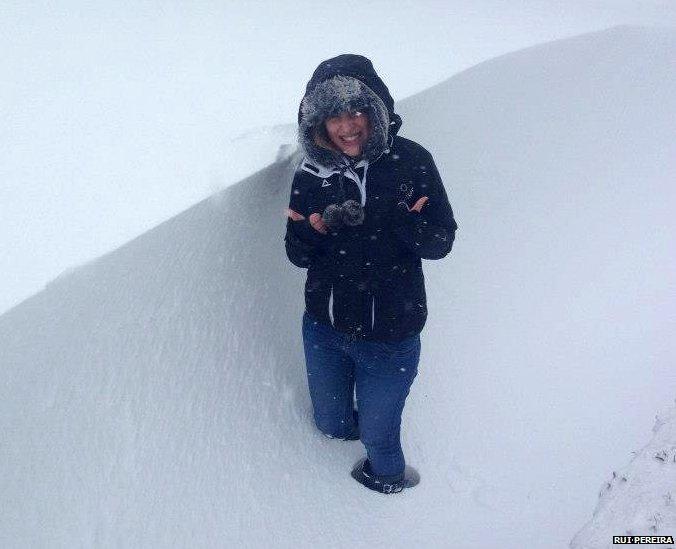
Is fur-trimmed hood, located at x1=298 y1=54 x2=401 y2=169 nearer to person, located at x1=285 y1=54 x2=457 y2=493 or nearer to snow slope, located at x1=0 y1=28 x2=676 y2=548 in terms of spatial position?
person, located at x1=285 y1=54 x2=457 y2=493

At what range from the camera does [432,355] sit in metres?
2.09

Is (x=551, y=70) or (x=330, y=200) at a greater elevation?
(x=551, y=70)

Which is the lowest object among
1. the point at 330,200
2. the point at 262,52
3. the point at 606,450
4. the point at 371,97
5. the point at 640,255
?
the point at 606,450

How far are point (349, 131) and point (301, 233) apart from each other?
0.97ft

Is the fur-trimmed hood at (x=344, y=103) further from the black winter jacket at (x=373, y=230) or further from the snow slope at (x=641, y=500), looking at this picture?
the snow slope at (x=641, y=500)

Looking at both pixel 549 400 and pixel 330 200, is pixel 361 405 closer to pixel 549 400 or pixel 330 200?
pixel 330 200

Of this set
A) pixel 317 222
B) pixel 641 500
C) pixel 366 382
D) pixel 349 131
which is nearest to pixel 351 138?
pixel 349 131

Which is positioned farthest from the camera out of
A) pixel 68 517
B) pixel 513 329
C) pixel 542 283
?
pixel 542 283

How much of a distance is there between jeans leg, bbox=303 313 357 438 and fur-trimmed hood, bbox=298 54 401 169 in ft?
1.79

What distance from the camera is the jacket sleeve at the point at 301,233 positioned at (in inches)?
51.6

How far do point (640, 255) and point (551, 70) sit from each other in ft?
3.78

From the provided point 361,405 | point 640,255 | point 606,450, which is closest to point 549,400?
point 606,450

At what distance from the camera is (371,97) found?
3.80ft

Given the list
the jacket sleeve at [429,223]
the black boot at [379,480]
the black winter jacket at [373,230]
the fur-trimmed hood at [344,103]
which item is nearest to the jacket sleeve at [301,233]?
the black winter jacket at [373,230]
